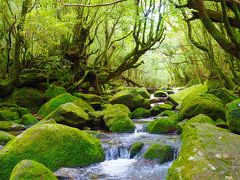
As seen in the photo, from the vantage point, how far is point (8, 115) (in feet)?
47.8

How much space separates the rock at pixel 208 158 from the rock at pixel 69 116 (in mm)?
6975

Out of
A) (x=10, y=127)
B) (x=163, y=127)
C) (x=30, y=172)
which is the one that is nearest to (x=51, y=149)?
(x=30, y=172)

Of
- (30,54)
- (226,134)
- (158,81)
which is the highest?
(30,54)

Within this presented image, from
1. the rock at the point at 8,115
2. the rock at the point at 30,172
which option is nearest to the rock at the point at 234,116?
the rock at the point at 30,172

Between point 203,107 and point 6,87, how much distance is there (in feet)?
33.7

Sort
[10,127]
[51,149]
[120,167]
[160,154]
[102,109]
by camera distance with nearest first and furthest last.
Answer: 1. [51,149]
2. [120,167]
3. [160,154]
4. [10,127]
5. [102,109]

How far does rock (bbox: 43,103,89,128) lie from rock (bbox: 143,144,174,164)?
4787 mm

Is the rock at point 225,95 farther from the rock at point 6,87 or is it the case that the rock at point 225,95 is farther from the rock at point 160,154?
the rock at point 6,87

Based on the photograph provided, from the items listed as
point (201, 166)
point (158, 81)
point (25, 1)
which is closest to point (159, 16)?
point (25, 1)

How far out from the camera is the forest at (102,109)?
19.9ft

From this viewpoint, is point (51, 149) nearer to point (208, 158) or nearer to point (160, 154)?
point (160, 154)

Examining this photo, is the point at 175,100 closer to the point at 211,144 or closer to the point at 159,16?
the point at 159,16

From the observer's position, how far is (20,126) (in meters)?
12.6

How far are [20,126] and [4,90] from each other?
5.03 m
